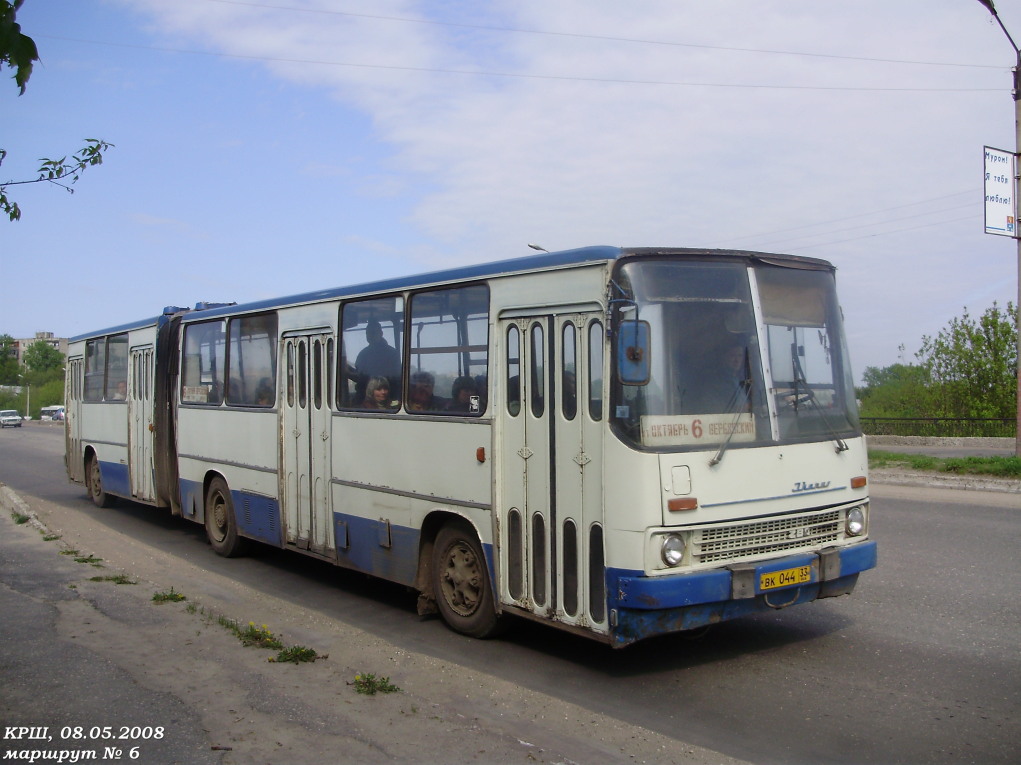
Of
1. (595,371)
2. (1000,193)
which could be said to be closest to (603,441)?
(595,371)

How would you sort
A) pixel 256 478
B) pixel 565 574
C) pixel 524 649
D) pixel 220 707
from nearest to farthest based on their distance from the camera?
pixel 220 707
pixel 565 574
pixel 524 649
pixel 256 478

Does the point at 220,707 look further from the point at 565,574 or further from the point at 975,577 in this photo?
the point at 975,577

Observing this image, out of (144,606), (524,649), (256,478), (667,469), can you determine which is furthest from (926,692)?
(256,478)

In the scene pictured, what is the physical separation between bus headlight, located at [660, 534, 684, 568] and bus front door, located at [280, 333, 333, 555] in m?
4.49

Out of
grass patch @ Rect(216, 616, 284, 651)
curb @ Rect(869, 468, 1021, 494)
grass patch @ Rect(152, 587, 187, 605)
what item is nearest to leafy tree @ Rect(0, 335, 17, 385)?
curb @ Rect(869, 468, 1021, 494)

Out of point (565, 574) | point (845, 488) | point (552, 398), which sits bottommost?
point (565, 574)

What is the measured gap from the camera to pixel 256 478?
11.1m

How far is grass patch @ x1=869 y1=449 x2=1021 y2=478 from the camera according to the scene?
1756 cm

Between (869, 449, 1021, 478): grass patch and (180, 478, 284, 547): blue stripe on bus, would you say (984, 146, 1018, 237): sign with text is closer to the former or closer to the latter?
(869, 449, 1021, 478): grass patch

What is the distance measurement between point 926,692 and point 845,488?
152 cm

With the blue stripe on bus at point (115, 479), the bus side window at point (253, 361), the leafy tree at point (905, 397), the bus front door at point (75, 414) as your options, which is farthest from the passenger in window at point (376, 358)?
the leafy tree at point (905, 397)

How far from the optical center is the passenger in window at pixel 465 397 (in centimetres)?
742

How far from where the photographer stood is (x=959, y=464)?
730 inches

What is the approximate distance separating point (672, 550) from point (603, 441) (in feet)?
2.68
